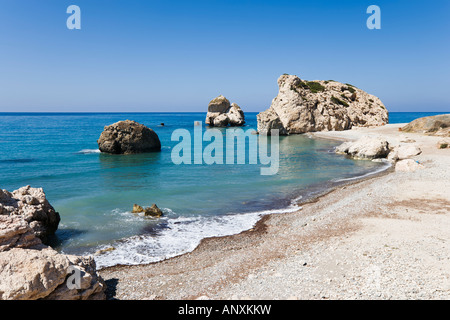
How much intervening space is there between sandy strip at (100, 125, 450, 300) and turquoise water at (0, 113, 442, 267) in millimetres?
1631

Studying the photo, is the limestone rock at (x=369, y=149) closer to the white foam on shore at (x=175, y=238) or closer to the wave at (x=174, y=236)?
the wave at (x=174, y=236)

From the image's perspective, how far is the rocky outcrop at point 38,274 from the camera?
19.9 feet

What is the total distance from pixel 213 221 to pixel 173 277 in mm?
6527

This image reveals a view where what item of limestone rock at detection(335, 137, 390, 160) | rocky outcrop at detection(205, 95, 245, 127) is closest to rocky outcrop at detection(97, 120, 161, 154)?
limestone rock at detection(335, 137, 390, 160)

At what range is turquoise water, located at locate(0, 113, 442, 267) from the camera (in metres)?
13.6

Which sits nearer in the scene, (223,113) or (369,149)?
(369,149)

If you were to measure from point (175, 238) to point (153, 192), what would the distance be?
8.85 metres

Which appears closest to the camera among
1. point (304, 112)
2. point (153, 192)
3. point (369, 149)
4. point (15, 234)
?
point (15, 234)

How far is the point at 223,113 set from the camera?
108438 mm

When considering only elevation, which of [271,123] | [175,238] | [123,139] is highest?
[271,123]

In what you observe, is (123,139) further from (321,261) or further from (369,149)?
(321,261)

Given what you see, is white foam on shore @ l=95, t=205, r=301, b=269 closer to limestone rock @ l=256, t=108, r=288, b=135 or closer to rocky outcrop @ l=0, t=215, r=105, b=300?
rocky outcrop @ l=0, t=215, r=105, b=300

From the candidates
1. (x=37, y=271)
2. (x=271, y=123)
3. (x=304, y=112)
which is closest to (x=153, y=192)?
(x=37, y=271)

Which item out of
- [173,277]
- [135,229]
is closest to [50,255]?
[173,277]
